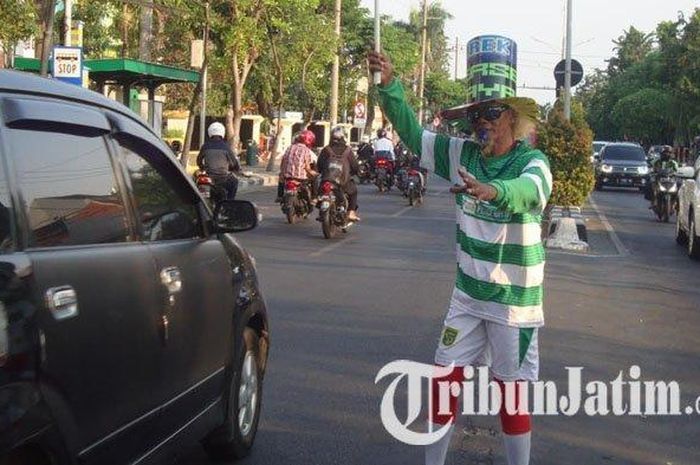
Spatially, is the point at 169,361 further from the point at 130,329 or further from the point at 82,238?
the point at 82,238

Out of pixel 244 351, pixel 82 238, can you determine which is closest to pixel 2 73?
pixel 82 238

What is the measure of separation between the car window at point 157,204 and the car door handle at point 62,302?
0.90m

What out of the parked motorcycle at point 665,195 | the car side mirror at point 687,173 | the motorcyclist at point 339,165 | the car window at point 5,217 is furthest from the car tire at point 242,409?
the parked motorcycle at point 665,195

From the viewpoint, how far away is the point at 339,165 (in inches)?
685

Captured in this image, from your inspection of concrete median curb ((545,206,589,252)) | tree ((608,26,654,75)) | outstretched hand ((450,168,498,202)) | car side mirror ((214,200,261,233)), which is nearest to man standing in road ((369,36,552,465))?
outstretched hand ((450,168,498,202))

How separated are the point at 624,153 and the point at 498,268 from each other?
3391 centimetres

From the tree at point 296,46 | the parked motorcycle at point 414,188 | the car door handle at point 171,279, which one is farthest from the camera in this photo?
the tree at point 296,46

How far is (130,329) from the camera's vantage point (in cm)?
371

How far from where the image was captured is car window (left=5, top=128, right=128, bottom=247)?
329 centimetres

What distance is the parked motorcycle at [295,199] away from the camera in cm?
1864

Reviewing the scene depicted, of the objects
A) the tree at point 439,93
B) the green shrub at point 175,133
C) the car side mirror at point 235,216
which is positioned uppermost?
the tree at point 439,93

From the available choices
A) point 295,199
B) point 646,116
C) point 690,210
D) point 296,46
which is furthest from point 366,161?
point 646,116

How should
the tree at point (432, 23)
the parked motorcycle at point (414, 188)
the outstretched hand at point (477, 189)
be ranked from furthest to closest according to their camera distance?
the tree at point (432, 23)
the parked motorcycle at point (414, 188)
the outstretched hand at point (477, 189)

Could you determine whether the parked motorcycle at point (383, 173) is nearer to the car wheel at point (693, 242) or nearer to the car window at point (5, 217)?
the car wheel at point (693, 242)
